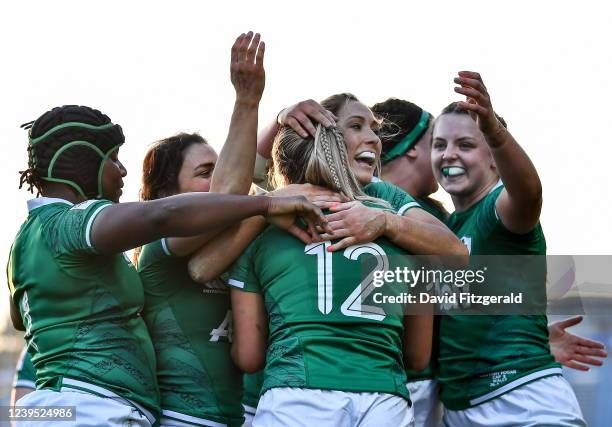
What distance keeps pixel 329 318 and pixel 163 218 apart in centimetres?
89

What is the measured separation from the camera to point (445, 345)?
567 cm

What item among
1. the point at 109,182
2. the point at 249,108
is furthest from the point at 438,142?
the point at 109,182

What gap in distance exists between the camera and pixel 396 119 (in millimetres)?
6895

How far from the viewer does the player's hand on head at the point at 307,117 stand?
5027 millimetres

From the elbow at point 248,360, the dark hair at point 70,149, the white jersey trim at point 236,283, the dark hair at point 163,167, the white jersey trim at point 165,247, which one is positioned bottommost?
the elbow at point 248,360

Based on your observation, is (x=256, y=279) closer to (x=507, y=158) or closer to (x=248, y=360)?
(x=248, y=360)

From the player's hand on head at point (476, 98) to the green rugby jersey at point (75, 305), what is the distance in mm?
1859

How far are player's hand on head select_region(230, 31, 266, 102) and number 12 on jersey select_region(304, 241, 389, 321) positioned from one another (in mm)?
864

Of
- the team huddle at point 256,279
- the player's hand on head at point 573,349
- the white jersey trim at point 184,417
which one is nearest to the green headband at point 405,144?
the team huddle at point 256,279

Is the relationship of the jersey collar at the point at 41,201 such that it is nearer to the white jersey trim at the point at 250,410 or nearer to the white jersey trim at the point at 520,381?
the white jersey trim at the point at 250,410

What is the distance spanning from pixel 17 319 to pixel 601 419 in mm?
6483

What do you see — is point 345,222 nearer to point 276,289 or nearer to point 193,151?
point 276,289

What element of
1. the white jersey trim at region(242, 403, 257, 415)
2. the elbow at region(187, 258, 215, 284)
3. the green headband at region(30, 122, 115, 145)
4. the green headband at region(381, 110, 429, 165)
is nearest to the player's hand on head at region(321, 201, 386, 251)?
the elbow at region(187, 258, 215, 284)

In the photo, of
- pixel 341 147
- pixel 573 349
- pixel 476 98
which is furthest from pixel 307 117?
Answer: pixel 573 349
